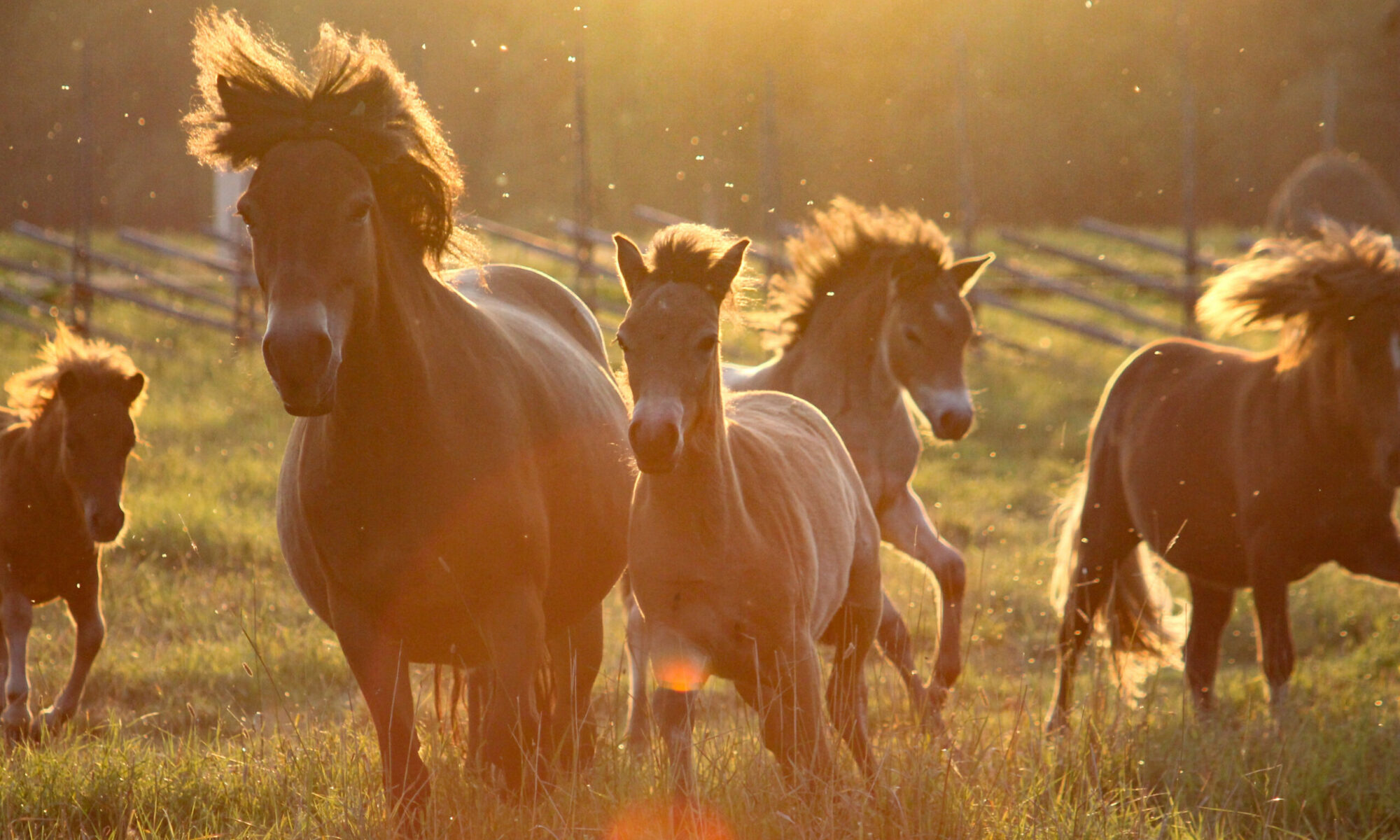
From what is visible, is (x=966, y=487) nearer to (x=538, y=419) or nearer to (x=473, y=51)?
(x=538, y=419)

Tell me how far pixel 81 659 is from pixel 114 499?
655mm

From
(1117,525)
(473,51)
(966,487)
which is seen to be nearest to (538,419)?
(1117,525)

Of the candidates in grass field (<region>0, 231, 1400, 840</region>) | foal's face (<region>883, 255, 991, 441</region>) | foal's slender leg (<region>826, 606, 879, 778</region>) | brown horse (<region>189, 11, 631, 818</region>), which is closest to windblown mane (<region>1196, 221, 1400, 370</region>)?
grass field (<region>0, 231, 1400, 840</region>)

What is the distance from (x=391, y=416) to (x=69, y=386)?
2.56 m

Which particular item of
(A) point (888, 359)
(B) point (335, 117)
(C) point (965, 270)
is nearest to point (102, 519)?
(B) point (335, 117)

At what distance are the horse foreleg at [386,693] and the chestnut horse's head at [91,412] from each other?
2010 mm

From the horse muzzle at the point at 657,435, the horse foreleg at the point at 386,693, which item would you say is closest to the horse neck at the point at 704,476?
the horse muzzle at the point at 657,435

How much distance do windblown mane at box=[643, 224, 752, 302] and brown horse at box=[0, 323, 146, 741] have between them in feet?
9.00

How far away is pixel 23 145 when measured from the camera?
22328mm

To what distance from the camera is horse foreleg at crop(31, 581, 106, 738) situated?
483 cm

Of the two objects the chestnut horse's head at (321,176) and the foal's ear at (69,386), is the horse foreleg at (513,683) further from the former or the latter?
the foal's ear at (69,386)

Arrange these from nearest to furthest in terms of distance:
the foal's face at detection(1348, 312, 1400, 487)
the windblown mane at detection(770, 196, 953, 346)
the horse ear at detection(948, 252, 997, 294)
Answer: the foal's face at detection(1348, 312, 1400, 487) < the horse ear at detection(948, 252, 997, 294) < the windblown mane at detection(770, 196, 953, 346)

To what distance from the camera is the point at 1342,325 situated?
212 inches

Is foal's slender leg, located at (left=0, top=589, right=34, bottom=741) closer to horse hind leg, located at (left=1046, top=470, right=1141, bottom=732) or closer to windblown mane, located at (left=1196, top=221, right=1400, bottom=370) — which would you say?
→ horse hind leg, located at (left=1046, top=470, right=1141, bottom=732)
